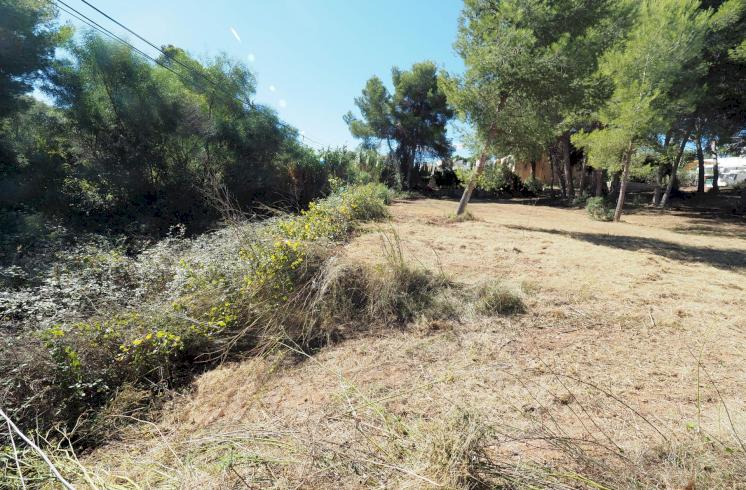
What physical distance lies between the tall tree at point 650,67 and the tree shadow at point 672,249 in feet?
11.3

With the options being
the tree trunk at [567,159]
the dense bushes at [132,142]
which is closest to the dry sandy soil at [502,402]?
the dense bushes at [132,142]

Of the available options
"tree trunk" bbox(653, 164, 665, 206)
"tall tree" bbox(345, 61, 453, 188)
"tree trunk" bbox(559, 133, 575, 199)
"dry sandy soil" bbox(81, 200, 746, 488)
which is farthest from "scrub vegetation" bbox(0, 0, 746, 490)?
"tall tree" bbox(345, 61, 453, 188)

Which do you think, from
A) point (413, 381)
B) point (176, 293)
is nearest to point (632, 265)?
point (413, 381)

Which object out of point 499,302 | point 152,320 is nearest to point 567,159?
point 499,302

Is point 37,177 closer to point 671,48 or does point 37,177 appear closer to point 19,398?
point 19,398

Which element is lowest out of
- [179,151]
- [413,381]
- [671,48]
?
[413,381]

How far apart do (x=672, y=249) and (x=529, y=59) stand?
5.05 m

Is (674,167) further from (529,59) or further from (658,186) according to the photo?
(529,59)

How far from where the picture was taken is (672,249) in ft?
22.4

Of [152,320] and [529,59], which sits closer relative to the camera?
[152,320]

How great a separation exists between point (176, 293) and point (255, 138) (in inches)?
386

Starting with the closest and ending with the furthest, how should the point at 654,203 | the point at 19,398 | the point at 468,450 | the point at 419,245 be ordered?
1. the point at 468,450
2. the point at 19,398
3. the point at 419,245
4. the point at 654,203

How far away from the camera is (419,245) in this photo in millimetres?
5926

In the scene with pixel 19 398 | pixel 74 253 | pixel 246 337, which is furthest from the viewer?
pixel 74 253
